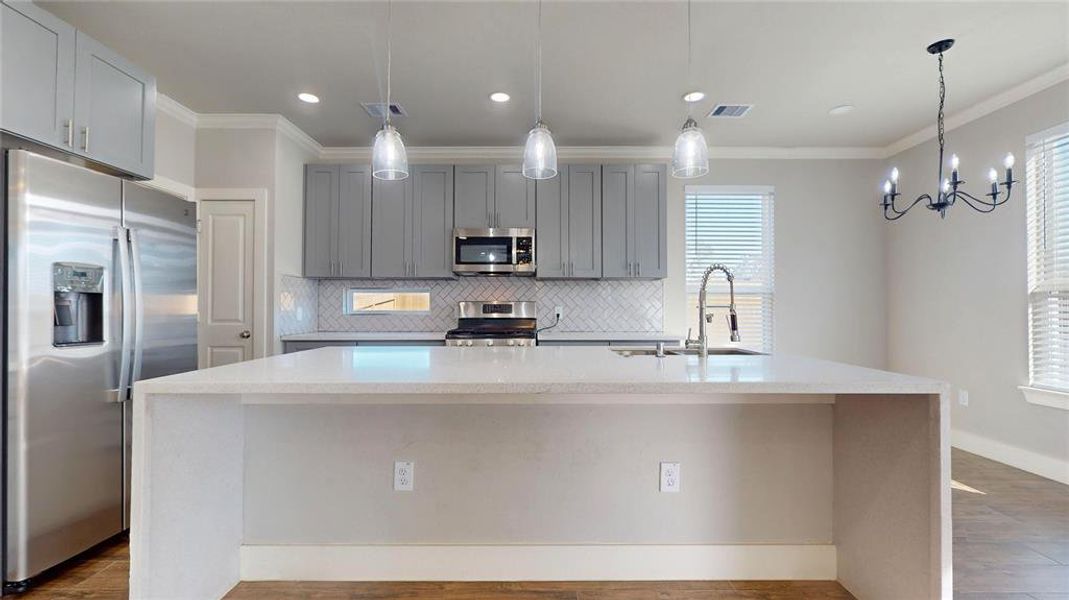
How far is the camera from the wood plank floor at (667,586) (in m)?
1.88

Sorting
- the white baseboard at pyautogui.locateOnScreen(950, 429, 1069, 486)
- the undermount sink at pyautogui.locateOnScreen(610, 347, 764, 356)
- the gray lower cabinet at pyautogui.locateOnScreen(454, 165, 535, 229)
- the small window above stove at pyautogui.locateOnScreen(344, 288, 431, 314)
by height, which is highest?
the gray lower cabinet at pyautogui.locateOnScreen(454, 165, 535, 229)

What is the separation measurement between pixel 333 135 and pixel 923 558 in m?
4.42

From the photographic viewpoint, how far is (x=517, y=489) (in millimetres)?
1988

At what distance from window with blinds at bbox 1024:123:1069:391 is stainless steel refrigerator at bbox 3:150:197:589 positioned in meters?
5.08

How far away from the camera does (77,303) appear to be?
2.08m

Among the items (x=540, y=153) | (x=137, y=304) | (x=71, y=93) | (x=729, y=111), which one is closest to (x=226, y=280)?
(x=137, y=304)

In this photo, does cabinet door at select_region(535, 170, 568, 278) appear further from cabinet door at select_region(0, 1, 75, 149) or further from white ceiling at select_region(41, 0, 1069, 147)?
cabinet door at select_region(0, 1, 75, 149)

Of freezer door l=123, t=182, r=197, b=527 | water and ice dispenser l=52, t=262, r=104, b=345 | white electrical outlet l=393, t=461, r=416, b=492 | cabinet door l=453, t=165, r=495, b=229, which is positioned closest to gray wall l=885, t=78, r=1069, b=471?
cabinet door l=453, t=165, r=495, b=229

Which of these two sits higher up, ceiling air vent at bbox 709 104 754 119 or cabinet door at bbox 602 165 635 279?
ceiling air vent at bbox 709 104 754 119

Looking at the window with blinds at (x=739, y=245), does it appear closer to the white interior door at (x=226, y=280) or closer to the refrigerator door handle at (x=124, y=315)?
the white interior door at (x=226, y=280)

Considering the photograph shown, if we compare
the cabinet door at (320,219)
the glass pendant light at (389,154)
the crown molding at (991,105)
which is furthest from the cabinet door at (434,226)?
the crown molding at (991,105)

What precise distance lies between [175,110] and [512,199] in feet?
8.15

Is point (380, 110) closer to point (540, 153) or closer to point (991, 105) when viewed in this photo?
point (540, 153)

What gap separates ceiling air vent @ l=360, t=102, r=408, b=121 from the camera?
3523mm
